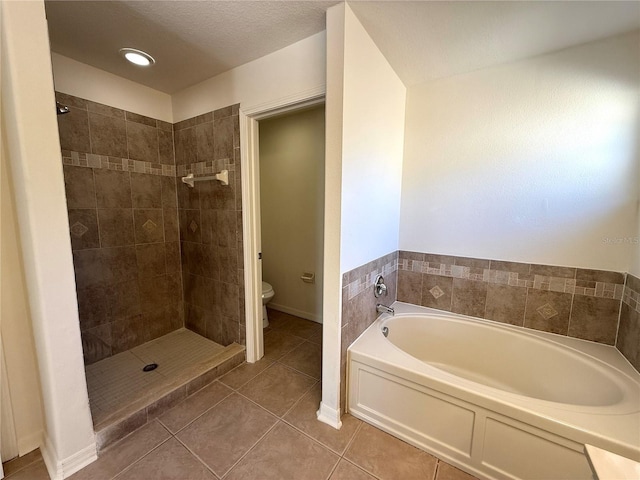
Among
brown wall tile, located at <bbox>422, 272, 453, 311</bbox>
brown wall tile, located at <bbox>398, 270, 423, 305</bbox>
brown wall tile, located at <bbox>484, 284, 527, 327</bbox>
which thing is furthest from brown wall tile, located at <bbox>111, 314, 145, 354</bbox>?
brown wall tile, located at <bbox>484, 284, 527, 327</bbox>

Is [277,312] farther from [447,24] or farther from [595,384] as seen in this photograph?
[447,24]

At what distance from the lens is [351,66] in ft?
4.47

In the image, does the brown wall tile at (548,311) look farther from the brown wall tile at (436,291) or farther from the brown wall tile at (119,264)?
the brown wall tile at (119,264)

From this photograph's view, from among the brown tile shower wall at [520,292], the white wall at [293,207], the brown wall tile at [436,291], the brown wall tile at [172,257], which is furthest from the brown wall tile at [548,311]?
the brown wall tile at [172,257]

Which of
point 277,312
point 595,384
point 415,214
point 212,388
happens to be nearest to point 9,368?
point 212,388

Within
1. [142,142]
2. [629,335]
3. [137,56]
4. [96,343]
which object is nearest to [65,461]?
[96,343]

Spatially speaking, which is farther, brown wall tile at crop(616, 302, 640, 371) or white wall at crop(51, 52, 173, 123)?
white wall at crop(51, 52, 173, 123)

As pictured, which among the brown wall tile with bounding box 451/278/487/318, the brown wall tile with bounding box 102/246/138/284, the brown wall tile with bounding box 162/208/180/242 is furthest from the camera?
the brown wall tile with bounding box 162/208/180/242

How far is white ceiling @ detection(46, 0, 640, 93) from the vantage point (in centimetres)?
128

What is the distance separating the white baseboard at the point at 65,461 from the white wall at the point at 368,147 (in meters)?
1.61

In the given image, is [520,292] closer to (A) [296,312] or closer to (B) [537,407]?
(B) [537,407]

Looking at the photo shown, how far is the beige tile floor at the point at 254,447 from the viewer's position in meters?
1.26

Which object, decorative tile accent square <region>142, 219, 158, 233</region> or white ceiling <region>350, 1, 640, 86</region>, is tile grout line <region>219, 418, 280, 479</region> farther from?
white ceiling <region>350, 1, 640, 86</region>

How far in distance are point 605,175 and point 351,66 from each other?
164cm
